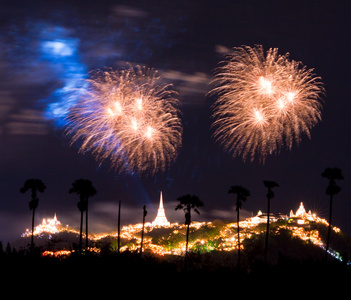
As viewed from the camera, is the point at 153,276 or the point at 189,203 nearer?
the point at 153,276

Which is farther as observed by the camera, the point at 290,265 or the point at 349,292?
the point at 290,265

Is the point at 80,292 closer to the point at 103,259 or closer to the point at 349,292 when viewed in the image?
the point at 103,259

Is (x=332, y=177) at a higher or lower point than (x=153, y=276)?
higher

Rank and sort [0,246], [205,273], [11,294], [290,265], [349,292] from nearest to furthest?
[11,294], [349,292], [205,273], [290,265], [0,246]

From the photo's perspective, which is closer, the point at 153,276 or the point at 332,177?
the point at 153,276

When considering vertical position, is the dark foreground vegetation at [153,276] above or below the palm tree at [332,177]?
below

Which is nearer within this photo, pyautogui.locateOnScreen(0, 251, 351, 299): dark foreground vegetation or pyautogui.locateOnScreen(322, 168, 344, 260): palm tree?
pyautogui.locateOnScreen(0, 251, 351, 299): dark foreground vegetation

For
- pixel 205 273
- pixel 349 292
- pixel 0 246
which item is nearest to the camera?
pixel 349 292

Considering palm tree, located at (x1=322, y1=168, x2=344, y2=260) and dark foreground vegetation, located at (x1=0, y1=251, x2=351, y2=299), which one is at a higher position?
palm tree, located at (x1=322, y1=168, x2=344, y2=260)

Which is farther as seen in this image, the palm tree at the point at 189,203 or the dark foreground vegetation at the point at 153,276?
the palm tree at the point at 189,203

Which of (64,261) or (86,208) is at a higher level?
(86,208)

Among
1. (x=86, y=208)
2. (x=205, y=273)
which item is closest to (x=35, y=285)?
(x=205, y=273)
